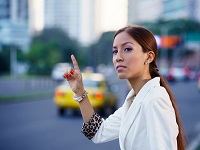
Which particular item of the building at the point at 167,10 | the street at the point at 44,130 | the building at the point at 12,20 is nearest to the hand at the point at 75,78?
the street at the point at 44,130

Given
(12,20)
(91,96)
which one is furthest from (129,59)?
(12,20)

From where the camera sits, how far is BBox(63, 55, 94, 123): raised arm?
217 cm

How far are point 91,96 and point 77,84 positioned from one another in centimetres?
1101

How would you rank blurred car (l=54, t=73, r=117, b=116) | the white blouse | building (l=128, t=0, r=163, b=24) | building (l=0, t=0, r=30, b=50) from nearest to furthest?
the white blouse < blurred car (l=54, t=73, r=117, b=116) < building (l=0, t=0, r=30, b=50) < building (l=128, t=0, r=163, b=24)

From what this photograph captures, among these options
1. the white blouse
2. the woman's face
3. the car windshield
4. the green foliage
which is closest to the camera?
the white blouse

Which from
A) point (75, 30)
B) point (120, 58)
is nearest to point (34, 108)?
point (120, 58)

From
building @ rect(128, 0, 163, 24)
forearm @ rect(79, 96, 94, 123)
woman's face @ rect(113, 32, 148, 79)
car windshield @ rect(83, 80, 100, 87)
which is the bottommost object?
car windshield @ rect(83, 80, 100, 87)

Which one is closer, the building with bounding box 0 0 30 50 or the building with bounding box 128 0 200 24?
the building with bounding box 0 0 30 50

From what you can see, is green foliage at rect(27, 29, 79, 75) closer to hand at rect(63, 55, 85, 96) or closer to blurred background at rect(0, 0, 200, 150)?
blurred background at rect(0, 0, 200, 150)

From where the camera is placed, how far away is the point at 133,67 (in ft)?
6.39

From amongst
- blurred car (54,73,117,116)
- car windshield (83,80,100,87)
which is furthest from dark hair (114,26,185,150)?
car windshield (83,80,100,87)

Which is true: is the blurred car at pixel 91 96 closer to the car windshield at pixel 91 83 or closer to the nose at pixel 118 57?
the car windshield at pixel 91 83

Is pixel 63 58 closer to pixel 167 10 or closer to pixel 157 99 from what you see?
pixel 167 10

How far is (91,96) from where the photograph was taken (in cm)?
1322
